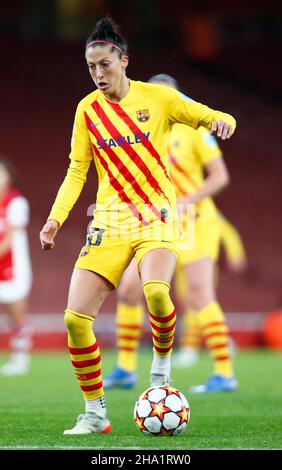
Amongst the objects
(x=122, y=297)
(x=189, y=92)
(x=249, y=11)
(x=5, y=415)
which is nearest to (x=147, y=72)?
(x=189, y=92)

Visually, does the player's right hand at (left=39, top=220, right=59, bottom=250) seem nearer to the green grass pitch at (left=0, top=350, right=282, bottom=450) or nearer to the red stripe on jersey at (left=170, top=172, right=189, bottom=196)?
the green grass pitch at (left=0, top=350, right=282, bottom=450)

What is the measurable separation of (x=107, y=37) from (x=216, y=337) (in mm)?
3305

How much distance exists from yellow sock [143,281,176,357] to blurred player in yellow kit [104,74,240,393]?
83.0 inches

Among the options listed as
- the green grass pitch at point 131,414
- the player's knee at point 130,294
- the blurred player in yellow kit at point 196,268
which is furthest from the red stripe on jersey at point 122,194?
the player's knee at point 130,294

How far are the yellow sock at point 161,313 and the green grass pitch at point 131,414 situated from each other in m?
0.50

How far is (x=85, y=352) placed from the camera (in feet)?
18.1

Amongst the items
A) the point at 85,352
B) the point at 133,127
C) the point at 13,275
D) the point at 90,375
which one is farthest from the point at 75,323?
the point at 13,275

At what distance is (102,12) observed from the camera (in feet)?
62.2

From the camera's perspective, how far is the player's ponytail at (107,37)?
5590 mm

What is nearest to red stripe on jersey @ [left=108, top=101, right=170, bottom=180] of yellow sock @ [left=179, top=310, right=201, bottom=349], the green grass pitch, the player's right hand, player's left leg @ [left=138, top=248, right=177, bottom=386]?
player's left leg @ [left=138, top=248, right=177, bottom=386]

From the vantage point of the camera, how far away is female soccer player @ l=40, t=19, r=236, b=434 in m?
5.56

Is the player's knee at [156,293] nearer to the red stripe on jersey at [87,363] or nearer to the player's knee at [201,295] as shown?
the red stripe on jersey at [87,363]

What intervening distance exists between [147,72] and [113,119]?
12.4m

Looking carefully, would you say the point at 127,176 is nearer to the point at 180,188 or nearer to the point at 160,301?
the point at 160,301
